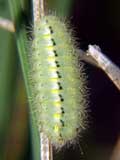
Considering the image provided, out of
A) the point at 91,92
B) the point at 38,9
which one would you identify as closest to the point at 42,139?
the point at 38,9

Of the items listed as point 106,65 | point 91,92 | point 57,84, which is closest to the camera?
point 57,84

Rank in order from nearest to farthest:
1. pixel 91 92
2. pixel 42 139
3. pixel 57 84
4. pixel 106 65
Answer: pixel 57 84 → pixel 42 139 → pixel 106 65 → pixel 91 92

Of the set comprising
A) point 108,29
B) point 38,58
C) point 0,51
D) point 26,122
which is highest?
point 108,29

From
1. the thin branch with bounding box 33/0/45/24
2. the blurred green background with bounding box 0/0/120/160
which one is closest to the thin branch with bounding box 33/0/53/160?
the thin branch with bounding box 33/0/45/24

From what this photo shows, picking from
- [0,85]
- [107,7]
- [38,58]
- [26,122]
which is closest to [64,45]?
[38,58]

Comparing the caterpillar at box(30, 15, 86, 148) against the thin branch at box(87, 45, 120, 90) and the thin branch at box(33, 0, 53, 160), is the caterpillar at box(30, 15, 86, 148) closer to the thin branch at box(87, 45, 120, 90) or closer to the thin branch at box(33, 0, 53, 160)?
the thin branch at box(33, 0, 53, 160)

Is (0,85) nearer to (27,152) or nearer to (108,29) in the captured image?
(27,152)

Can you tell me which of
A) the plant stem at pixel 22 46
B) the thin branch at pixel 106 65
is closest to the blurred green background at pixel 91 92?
the plant stem at pixel 22 46

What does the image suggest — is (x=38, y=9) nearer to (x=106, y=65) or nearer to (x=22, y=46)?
(x=22, y=46)
